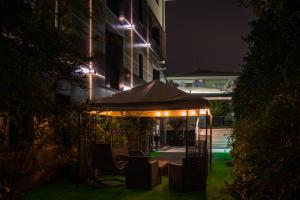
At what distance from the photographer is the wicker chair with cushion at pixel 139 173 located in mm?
8617

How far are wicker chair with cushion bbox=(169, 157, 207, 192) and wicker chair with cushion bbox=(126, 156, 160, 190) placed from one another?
503 millimetres

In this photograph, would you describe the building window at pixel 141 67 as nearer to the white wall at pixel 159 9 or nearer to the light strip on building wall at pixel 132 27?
the light strip on building wall at pixel 132 27

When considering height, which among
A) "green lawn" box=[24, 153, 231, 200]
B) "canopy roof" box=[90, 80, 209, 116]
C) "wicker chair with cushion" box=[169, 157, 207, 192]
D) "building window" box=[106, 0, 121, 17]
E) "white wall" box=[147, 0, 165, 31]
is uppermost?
"white wall" box=[147, 0, 165, 31]

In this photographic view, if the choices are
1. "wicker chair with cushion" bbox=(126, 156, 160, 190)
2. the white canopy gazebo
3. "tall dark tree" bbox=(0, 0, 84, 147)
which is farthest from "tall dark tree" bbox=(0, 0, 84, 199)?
"wicker chair with cushion" bbox=(126, 156, 160, 190)

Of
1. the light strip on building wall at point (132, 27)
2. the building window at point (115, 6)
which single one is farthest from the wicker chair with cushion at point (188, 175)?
the light strip on building wall at point (132, 27)

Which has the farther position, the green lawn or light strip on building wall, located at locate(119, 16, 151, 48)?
light strip on building wall, located at locate(119, 16, 151, 48)

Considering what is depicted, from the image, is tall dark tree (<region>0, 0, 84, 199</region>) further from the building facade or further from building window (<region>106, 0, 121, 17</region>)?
building window (<region>106, 0, 121, 17</region>)

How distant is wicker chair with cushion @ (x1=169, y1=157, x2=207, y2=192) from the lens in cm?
835

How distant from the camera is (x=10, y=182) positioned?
3.95 metres

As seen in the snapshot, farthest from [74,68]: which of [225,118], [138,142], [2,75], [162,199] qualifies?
[225,118]

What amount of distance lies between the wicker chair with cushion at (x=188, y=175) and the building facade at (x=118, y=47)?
2547 millimetres

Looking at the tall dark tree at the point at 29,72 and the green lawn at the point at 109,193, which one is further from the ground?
the tall dark tree at the point at 29,72

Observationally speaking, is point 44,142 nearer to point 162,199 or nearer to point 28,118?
point 28,118

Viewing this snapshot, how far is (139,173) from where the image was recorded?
869cm
